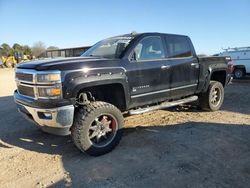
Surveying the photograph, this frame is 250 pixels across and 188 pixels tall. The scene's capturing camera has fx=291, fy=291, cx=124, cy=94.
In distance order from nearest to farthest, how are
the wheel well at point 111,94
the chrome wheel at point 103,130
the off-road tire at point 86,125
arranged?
1. the off-road tire at point 86,125
2. the chrome wheel at point 103,130
3. the wheel well at point 111,94

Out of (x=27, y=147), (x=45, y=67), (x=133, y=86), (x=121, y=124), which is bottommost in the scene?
(x=27, y=147)

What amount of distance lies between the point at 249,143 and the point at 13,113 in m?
6.19

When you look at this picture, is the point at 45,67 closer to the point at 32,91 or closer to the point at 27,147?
the point at 32,91

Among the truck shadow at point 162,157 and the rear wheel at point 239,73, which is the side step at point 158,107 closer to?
the truck shadow at point 162,157

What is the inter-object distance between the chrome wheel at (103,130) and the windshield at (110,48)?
1.26m

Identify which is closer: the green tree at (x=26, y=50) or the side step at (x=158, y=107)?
the side step at (x=158, y=107)

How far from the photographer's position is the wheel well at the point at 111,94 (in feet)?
17.5

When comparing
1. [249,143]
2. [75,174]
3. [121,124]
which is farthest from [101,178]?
[249,143]

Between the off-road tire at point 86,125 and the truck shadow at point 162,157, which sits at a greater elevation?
the off-road tire at point 86,125

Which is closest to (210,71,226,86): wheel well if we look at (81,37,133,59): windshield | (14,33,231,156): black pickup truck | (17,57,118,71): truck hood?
(14,33,231,156): black pickup truck

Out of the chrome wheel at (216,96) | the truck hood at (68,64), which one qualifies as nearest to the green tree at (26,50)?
the chrome wheel at (216,96)

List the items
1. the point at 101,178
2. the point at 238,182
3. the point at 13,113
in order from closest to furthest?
the point at 238,182
the point at 101,178
the point at 13,113

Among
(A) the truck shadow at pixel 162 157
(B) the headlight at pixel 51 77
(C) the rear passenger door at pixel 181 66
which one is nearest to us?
(A) the truck shadow at pixel 162 157

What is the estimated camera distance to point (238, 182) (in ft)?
12.6
